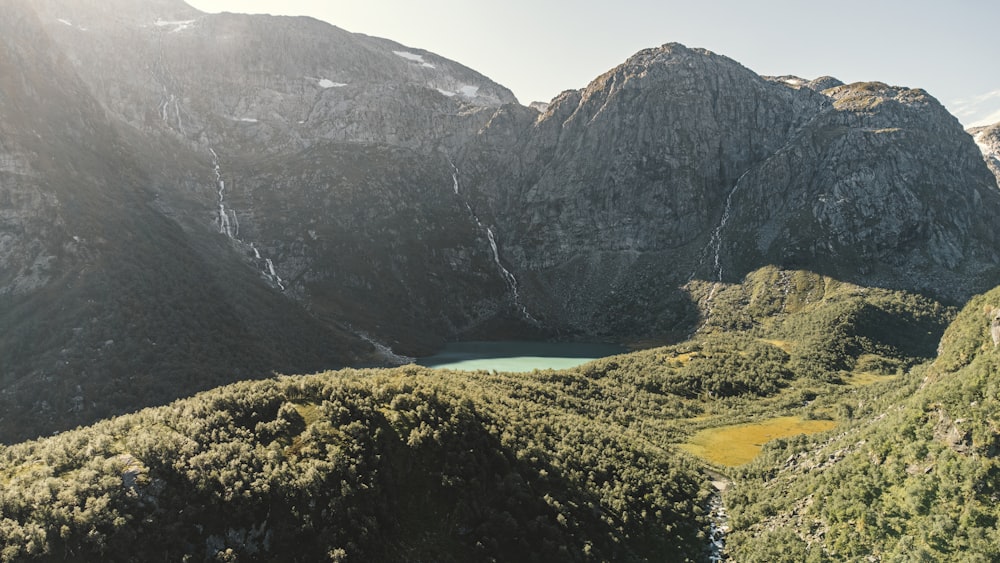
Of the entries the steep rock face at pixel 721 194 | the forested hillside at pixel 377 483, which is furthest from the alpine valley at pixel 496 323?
the steep rock face at pixel 721 194

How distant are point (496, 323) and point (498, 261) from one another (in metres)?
28.8

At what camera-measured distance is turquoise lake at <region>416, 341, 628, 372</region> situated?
10988 cm

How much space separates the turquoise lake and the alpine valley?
7674 millimetres

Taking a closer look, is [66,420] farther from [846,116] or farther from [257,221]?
[846,116]

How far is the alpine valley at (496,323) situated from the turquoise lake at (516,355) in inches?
302

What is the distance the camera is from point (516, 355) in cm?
12406

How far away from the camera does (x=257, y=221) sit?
151875 mm

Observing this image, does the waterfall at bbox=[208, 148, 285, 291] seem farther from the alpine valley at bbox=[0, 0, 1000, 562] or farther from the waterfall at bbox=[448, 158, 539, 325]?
the waterfall at bbox=[448, 158, 539, 325]

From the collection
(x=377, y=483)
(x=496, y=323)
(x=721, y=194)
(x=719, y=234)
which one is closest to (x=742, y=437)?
(x=377, y=483)

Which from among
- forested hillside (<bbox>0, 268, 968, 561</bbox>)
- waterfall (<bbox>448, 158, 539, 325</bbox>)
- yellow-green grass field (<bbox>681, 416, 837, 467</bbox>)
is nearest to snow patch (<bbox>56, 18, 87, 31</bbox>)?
waterfall (<bbox>448, 158, 539, 325</bbox>)

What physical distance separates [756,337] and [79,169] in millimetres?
153002

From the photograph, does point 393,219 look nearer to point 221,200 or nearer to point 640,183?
point 221,200

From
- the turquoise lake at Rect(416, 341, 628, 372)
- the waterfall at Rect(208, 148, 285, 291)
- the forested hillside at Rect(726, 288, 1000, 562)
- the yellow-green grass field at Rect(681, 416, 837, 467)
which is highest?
the waterfall at Rect(208, 148, 285, 291)

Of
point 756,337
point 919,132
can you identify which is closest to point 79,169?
point 756,337
